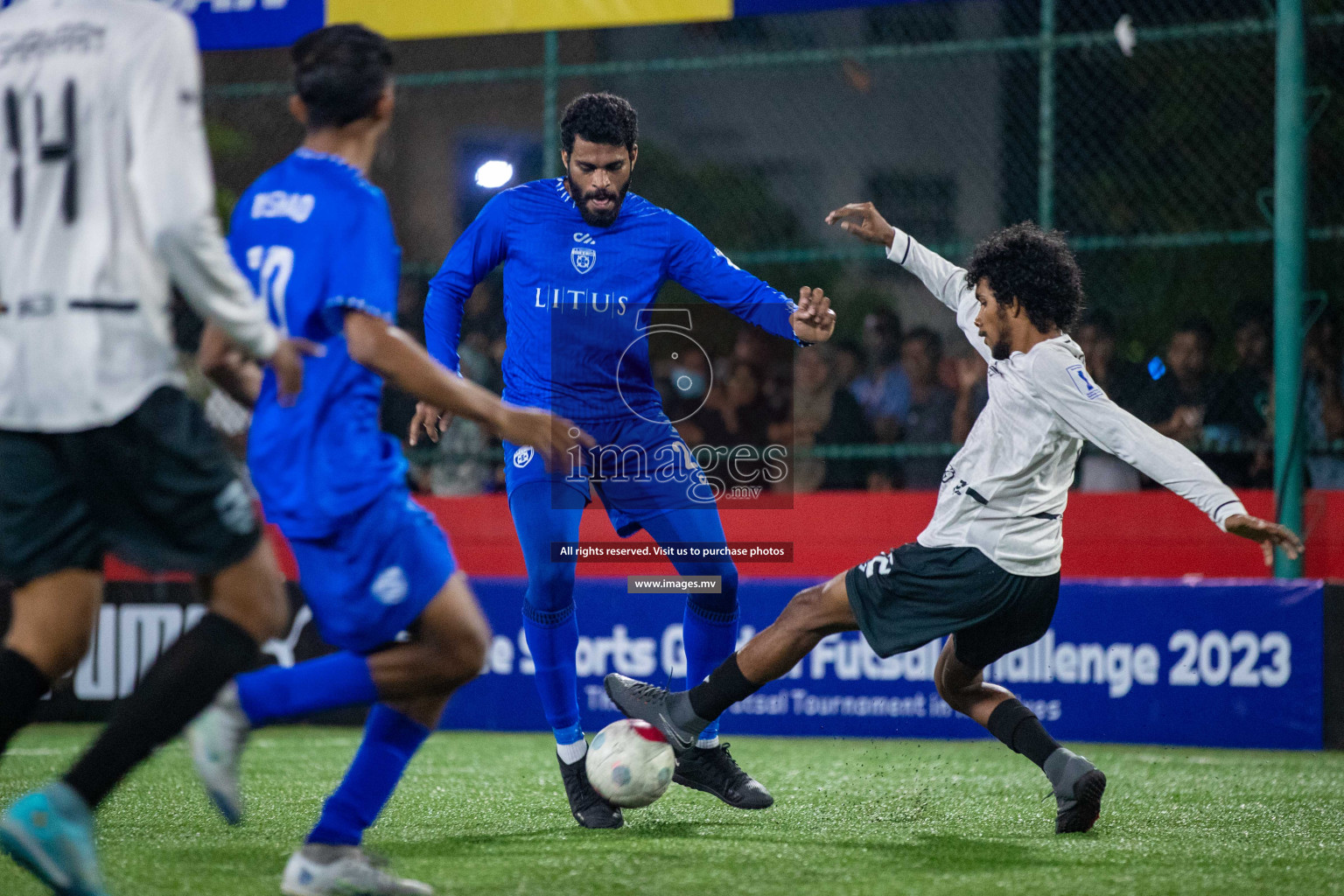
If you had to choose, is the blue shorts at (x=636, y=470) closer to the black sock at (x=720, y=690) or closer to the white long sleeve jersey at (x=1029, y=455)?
the black sock at (x=720, y=690)

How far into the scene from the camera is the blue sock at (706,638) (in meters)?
5.49

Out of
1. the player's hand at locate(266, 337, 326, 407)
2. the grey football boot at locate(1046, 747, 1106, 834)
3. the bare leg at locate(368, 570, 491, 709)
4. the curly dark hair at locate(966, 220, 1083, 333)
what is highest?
the curly dark hair at locate(966, 220, 1083, 333)

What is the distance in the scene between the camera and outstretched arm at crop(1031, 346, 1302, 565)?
437 centimetres

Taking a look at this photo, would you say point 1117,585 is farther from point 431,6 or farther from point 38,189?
point 38,189

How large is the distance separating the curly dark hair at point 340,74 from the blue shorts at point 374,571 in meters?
0.92

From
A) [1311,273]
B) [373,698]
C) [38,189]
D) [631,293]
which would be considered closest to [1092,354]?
[1311,273]

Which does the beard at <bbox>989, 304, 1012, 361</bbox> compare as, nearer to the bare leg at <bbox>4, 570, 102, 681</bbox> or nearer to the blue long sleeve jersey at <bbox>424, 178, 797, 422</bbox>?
the blue long sleeve jersey at <bbox>424, 178, 797, 422</bbox>

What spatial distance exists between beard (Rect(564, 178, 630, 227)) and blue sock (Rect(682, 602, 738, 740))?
1435 mm

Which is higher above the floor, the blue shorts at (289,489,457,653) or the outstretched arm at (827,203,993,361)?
the outstretched arm at (827,203,993,361)

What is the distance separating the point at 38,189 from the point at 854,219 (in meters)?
3.08

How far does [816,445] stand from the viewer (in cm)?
893

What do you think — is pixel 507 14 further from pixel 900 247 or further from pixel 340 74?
pixel 340 74

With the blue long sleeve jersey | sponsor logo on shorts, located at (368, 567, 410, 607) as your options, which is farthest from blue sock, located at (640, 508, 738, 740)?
sponsor logo on shorts, located at (368, 567, 410, 607)

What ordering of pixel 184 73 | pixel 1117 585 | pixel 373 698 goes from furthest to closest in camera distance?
pixel 1117 585
pixel 373 698
pixel 184 73
